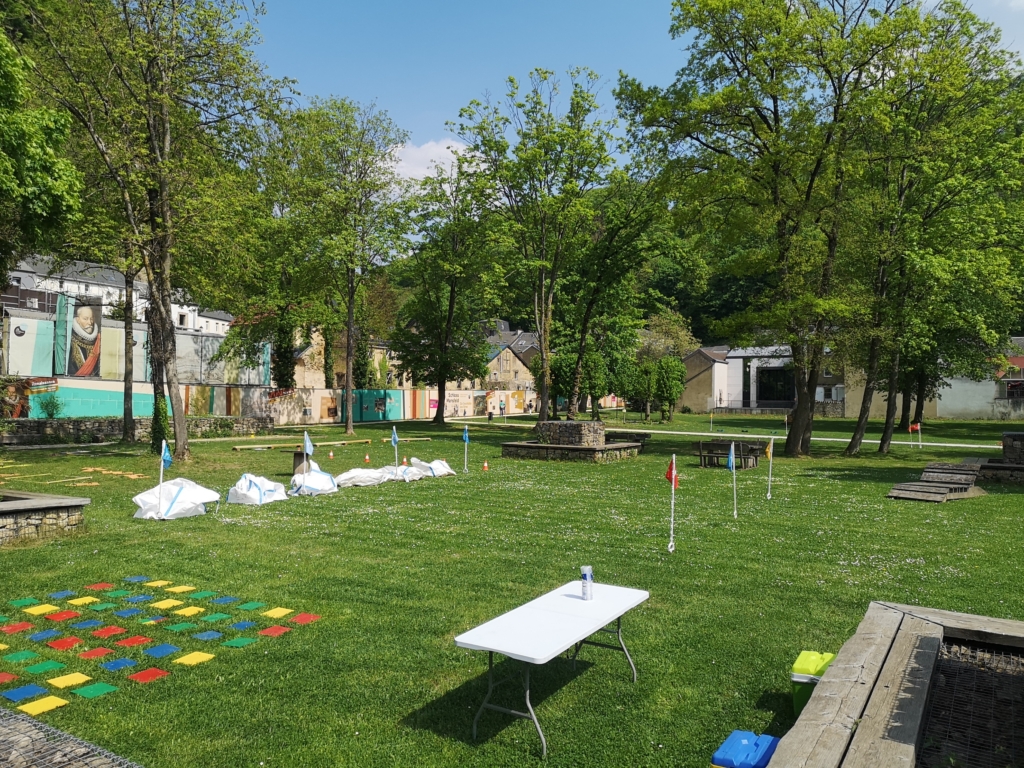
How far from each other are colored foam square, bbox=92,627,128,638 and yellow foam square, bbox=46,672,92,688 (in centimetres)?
101

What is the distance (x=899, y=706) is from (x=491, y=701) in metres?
2.91

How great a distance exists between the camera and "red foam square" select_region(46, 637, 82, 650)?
22.1 ft

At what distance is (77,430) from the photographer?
29.0 meters

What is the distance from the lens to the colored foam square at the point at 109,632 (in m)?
7.09

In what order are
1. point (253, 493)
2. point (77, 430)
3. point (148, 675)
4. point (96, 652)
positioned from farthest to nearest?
point (77, 430) → point (253, 493) → point (96, 652) → point (148, 675)

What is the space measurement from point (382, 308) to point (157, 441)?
34657 millimetres

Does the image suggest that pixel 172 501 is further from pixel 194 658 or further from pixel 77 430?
pixel 77 430

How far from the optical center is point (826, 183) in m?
26.2

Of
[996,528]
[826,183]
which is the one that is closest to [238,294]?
[826,183]

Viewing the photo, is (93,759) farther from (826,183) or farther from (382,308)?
(382,308)

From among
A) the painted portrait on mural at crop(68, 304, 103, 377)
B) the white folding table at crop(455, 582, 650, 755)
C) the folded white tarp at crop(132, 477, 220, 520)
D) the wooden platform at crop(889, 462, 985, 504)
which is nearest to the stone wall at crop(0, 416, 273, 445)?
the painted portrait on mural at crop(68, 304, 103, 377)

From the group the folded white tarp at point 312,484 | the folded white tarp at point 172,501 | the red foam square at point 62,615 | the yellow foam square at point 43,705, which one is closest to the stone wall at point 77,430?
the folded white tarp at point 312,484

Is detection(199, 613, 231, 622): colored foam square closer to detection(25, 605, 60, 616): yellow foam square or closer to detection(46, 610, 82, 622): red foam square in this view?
detection(46, 610, 82, 622): red foam square

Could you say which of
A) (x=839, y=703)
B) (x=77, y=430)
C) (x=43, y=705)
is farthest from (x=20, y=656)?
(x=77, y=430)
